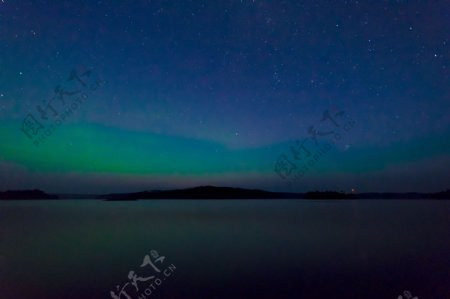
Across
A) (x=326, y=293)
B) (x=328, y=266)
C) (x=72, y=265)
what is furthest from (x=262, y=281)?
(x=72, y=265)

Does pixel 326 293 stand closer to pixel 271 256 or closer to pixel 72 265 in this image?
pixel 271 256

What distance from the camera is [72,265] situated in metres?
13.6

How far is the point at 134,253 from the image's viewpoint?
52.5 feet

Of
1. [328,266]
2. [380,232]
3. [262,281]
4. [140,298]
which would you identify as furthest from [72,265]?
[380,232]

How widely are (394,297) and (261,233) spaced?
40.5 ft

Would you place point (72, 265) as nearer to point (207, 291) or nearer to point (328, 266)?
point (207, 291)

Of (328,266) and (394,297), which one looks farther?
(328,266)

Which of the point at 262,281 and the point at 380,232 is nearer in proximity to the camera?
the point at 262,281

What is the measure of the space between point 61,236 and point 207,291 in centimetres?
1471

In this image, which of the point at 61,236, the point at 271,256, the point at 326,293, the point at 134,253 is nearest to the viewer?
the point at 326,293

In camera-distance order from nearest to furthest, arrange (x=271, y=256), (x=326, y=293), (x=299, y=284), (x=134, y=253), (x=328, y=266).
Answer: (x=326, y=293), (x=299, y=284), (x=328, y=266), (x=271, y=256), (x=134, y=253)

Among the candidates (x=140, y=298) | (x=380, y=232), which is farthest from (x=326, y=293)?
(x=380, y=232)

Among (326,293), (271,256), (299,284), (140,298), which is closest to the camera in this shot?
(140,298)

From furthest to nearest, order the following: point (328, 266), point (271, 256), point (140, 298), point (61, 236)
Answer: point (61, 236) < point (271, 256) < point (328, 266) < point (140, 298)
